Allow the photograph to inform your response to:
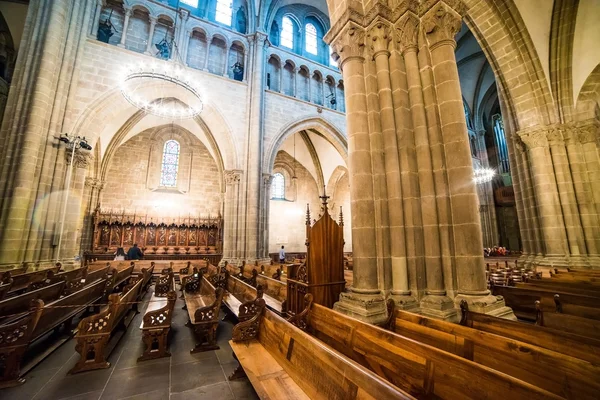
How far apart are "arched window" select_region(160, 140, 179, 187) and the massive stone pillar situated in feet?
23.9

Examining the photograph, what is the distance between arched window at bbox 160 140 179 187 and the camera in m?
15.5

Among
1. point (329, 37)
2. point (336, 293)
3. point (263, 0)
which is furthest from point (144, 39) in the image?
point (336, 293)

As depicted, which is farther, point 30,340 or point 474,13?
point 474,13

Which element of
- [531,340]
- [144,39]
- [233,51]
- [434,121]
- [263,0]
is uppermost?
[263,0]

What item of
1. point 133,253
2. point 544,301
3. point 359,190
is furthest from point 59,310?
point 133,253

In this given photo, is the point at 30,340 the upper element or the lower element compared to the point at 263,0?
lower

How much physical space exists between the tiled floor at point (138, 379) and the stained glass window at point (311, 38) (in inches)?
640

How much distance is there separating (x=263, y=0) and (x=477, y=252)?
46.7ft

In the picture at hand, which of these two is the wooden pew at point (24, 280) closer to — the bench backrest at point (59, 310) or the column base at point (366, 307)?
the bench backrest at point (59, 310)

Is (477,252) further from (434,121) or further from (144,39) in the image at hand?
(144,39)

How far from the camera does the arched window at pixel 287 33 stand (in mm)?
14516

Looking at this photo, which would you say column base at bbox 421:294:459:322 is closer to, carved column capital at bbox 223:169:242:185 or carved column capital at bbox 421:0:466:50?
carved column capital at bbox 421:0:466:50

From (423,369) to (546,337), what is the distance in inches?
49.6

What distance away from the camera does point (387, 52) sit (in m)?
4.29
